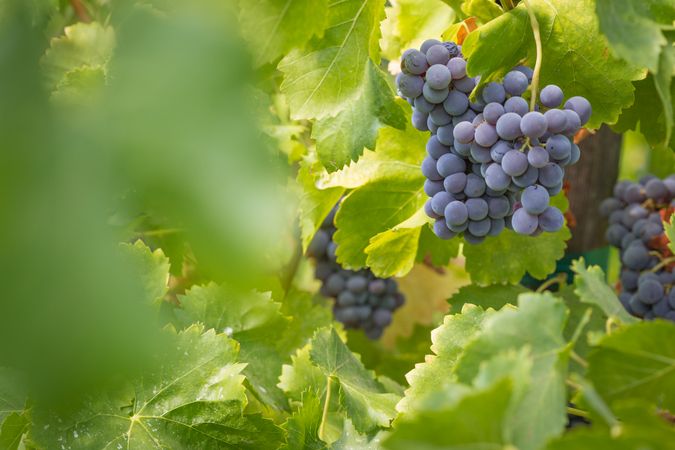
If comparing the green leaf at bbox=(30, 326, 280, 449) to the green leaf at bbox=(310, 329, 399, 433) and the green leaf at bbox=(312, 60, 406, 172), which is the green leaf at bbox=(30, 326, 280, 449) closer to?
the green leaf at bbox=(310, 329, 399, 433)

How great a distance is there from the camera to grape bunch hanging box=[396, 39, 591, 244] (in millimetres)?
772

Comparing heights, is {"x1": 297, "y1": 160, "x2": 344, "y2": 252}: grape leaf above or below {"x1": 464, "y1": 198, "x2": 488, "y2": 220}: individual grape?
below

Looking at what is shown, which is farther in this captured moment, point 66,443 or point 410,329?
point 410,329

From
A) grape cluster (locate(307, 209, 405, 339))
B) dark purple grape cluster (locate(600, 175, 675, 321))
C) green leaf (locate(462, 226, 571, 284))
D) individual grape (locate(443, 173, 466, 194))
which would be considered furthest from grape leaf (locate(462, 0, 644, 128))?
grape cluster (locate(307, 209, 405, 339))

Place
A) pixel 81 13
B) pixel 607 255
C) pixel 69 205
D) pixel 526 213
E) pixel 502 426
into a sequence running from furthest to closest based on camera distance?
pixel 607 255 → pixel 81 13 → pixel 526 213 → pixel 502 426 → pixel 69 205

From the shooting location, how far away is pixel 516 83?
80 centimetres

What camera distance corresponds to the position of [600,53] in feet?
2.78

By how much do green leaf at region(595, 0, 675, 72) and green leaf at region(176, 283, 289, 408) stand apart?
22.9 inches

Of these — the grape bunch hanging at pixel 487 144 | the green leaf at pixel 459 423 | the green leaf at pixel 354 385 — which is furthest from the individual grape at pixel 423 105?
the green leaf at pixel 459 423

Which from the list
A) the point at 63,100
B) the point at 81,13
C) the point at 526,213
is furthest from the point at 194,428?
the point at 81,13

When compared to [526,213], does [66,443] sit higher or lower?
lower

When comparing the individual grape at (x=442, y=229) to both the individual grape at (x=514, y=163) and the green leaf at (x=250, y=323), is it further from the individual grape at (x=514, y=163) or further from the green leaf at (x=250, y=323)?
the green leaf at (x=250, y=323)

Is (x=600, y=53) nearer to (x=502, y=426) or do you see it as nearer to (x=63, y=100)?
(x=502, y=426)

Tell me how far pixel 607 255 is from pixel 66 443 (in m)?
1.02
